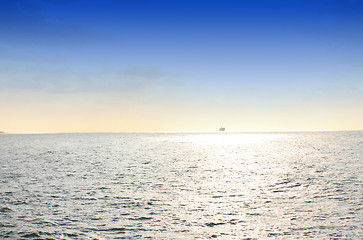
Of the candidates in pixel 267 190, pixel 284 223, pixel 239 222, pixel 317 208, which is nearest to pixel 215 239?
pixel 239 222

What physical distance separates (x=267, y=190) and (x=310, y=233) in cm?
924

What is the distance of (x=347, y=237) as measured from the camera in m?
11.3

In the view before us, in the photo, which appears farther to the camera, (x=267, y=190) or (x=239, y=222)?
(x=267, y=190)

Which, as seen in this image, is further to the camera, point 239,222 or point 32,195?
point 32,195

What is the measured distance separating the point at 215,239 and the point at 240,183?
13553mm

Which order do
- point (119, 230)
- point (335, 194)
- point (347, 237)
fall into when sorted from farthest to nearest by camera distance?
1. point (335, 194)
2. point (119, 230)
3. point (347, 237)

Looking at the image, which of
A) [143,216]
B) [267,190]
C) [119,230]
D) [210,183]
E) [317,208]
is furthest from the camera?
[210,183]

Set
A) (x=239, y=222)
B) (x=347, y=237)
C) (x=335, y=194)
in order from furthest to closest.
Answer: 1. (x=335, y=194)
2. (x=239, y=222)
3. (x=347, y=237)

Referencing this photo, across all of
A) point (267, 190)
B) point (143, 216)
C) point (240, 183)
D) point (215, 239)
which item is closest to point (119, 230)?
point (143, 216)

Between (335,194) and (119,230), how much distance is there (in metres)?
14.6

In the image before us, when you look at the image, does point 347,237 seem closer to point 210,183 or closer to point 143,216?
point 143,216

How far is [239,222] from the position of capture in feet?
44.3

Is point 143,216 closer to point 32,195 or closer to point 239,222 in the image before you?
point 239,222

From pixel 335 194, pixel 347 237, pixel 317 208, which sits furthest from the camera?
pixel 335 194
